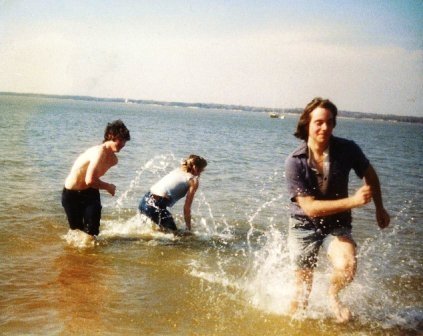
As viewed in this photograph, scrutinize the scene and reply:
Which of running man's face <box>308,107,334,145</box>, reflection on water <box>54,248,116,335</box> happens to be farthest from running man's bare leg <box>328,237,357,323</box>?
reflection on water <box>54,248,116,335</box>

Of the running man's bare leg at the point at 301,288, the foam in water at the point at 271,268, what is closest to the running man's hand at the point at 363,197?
the running man's bare leg at the point at 301,288

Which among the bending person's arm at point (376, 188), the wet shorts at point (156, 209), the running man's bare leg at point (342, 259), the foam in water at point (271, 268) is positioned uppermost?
the bending person's arm at point (376, 188)

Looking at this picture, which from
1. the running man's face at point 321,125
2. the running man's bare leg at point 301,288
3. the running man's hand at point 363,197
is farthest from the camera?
the running man's bare leg at point 301,288

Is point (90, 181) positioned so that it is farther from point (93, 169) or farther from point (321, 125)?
point (321, 125)

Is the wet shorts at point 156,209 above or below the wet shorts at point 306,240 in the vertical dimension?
Answer: below

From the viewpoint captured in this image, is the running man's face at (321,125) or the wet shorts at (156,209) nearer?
the running man's face at (321,125)

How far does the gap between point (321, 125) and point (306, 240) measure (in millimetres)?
1144

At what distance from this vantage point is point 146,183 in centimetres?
1402

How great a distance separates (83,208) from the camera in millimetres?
6441

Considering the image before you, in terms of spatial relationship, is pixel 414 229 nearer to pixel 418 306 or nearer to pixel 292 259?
pixel 418 306

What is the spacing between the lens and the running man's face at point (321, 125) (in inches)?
142

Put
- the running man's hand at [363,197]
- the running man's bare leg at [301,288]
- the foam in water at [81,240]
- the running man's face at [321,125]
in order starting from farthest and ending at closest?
the foam in water at [81,240] → the running man's bare leg at [301,288] → the running man's face at [321,125] → the running man's hand at [363,197]

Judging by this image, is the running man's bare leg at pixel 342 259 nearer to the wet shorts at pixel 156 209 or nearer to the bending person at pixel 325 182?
the bending person at pixel 325 182

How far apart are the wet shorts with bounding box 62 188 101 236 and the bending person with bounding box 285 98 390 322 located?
3.49m
